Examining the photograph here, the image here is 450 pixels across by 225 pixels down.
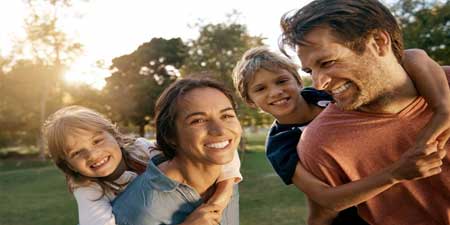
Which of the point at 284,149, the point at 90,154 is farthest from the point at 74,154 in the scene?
the point at 284,149

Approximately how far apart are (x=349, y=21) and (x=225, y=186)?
3.39 feet

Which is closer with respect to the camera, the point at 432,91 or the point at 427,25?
the point at 432,91

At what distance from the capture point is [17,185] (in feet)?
52.2

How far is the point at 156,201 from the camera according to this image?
2.14 m

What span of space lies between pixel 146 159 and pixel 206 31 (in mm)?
24478

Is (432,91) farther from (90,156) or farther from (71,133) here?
(71,133)

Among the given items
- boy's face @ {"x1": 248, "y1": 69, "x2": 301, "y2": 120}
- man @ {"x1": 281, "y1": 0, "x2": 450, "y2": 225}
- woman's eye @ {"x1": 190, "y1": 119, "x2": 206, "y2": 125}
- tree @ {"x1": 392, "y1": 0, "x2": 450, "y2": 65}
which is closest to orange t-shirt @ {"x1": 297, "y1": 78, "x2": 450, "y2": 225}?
man @ {"x1": 281, "y1": 0, "x2": 450, "y2": 225}

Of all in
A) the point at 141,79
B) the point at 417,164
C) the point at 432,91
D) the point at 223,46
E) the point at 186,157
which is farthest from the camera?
the point at 141,79

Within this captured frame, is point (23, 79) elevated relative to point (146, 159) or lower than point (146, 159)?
lower

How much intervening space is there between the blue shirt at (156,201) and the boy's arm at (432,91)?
105cm

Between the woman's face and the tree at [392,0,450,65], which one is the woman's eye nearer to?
the woman's face

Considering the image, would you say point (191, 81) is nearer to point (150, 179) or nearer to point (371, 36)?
point (150, 179)

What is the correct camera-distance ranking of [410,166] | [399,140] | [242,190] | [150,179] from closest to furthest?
1. [410,166]
2. [399,140]
3. [150,179]
4. [242,190]

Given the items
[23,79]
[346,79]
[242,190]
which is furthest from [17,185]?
[346,79]
